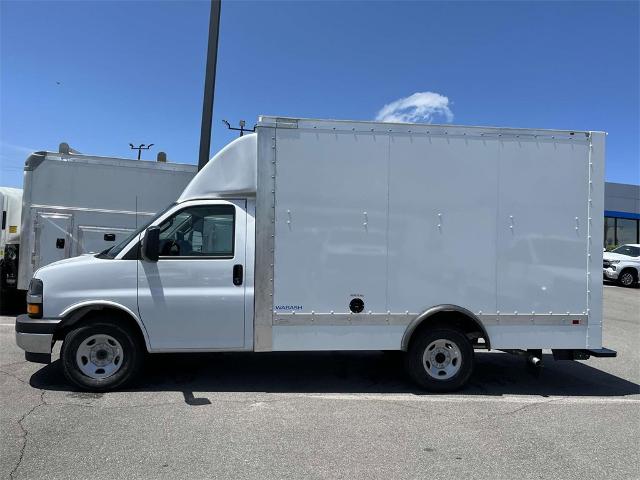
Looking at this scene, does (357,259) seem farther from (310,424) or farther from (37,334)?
(37,334)

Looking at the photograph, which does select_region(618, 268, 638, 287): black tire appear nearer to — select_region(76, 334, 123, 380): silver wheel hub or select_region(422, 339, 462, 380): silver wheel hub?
select_region(422, 339, 462, 380): silver wheel hub

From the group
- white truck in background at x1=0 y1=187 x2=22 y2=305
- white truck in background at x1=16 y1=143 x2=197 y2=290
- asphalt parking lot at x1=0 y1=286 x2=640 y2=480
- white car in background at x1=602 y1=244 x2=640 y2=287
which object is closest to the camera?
asphalt parking lot at x1=0 y1=286 x2=640 y2=480

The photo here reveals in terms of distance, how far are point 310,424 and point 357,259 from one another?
1816 mm

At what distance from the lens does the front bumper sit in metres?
5.07

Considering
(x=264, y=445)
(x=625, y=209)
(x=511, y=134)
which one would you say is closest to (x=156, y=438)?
(x=264, y=445)

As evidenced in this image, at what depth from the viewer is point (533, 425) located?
4707 millimetres

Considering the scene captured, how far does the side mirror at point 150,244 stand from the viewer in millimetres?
5105

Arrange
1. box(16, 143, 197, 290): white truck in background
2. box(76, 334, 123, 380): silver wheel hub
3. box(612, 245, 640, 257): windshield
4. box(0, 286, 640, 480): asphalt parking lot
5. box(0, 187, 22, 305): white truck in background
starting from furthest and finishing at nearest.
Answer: box(612, 245, 640, 257): windshield
box(0, 187, 22, 305): white truck in background
box(16, 143, 197, 290): white truck in background
box(76, 334, 123, 380): silver wheel hub
box(0, 286, 640, 480): asphalt parking lot

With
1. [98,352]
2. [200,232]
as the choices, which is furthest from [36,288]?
[200,232]

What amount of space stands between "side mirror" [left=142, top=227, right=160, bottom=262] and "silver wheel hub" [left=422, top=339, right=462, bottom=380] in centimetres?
320

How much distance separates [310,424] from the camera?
14.9ft

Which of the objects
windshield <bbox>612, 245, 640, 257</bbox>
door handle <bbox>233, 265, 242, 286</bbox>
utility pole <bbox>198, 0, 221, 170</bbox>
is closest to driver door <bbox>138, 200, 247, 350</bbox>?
door handle <bbox>233, 265, 242, 286</bbox>

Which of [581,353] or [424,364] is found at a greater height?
[581,353]

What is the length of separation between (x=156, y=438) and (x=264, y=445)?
92 centimetres
